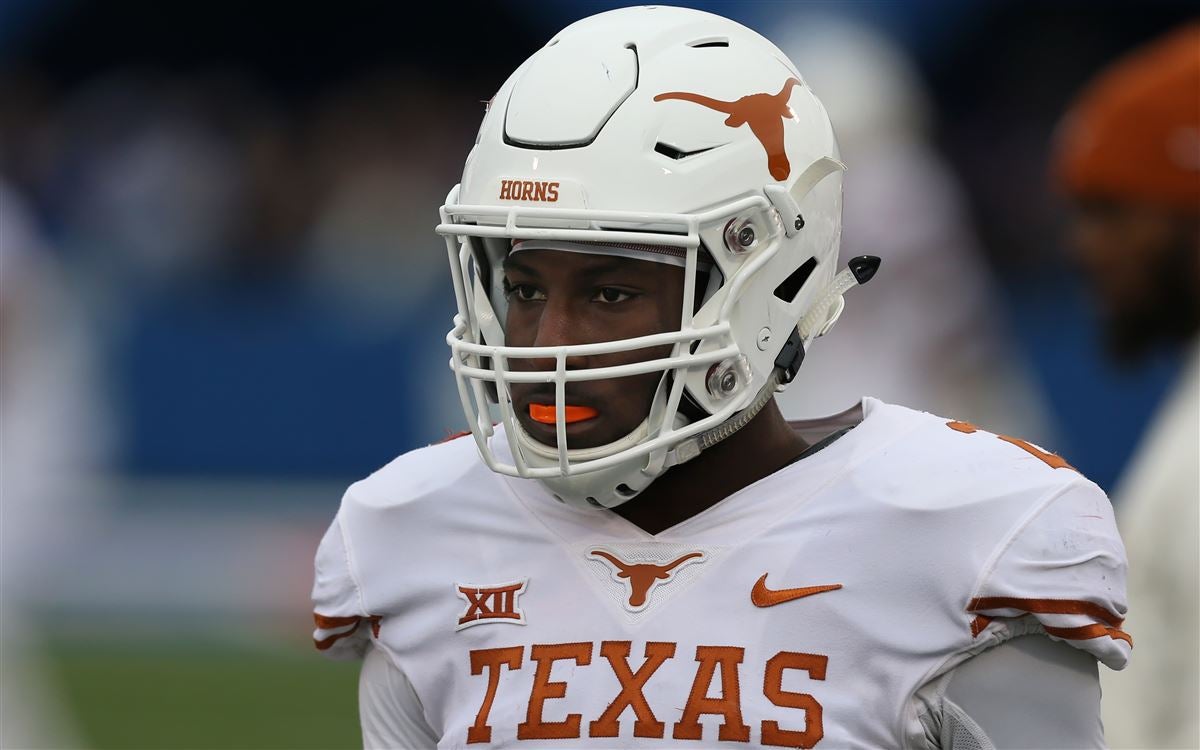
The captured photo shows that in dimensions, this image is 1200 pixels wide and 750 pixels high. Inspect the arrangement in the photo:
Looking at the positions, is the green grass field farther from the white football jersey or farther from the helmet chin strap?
the helmet chin strap

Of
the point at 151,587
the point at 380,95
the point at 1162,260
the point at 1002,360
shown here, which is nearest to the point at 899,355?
the point at 1002,360

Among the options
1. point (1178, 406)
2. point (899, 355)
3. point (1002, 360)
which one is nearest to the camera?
point (1178, 406)

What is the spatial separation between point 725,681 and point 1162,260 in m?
1.86

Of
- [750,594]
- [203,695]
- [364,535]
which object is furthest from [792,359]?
[203,695]

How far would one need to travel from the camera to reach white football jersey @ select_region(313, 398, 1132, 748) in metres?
2.24

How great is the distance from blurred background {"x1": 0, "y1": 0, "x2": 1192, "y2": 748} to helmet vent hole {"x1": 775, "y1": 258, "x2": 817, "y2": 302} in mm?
3491

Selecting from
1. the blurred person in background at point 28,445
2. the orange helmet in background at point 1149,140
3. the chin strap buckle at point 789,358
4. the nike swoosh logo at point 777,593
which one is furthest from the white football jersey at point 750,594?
the blurred person in background at point 28,445

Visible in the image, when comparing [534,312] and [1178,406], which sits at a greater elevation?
[534,312]

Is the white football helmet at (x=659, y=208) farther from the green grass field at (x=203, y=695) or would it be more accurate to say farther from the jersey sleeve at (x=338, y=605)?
the green grass field at (x=203, y=695)

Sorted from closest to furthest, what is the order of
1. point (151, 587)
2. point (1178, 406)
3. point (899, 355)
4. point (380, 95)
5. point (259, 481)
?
1. point (1178, 406)
2. point (899, 355)
3. point (151, 587)
4. point (259, 481)
5. point (380, 95)

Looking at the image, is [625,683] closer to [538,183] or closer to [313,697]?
[538,183]

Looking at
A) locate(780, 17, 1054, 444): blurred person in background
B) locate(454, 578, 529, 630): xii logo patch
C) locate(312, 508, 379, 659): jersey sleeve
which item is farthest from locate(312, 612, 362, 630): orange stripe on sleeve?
locate(780, 17, 1054, 444): blurred person in background

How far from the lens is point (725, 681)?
7.49 feet

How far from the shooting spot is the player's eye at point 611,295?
2.35 meters
